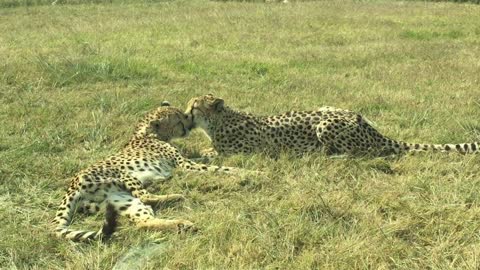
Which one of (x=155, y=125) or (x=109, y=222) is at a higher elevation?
(x=109, y=222)

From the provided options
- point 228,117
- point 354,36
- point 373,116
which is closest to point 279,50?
point 354,36

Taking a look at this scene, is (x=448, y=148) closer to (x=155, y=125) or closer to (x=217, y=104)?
(x=217, y=104)

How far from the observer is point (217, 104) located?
569 cm

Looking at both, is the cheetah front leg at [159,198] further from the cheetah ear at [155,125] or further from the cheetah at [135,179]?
the cheetah ear at [155,125]

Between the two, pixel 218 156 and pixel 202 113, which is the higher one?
pixel 202 113

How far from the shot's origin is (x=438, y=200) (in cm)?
410

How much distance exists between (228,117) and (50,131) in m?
1.95

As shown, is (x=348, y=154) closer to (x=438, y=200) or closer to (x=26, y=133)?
(x=438, y=200)

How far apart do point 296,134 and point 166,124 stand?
4.30ft

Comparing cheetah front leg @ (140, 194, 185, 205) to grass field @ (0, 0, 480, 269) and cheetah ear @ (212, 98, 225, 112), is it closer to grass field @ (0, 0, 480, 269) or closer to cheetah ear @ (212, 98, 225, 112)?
grass field @ (0, 0, 480, 269)

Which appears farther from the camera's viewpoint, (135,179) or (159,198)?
(135,179)

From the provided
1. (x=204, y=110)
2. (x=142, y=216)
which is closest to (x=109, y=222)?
(x=142, y=216)

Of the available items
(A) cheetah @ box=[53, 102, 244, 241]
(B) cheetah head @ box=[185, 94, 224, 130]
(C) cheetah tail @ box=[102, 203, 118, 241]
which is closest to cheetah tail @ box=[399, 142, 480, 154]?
(A) cheetah @ box=[53, 102, 244, 241]

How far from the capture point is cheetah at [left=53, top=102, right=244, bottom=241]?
3736mm
